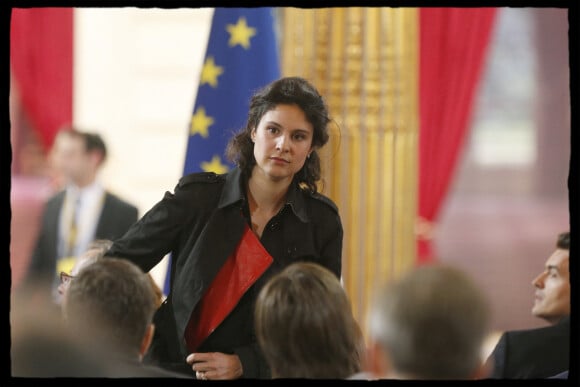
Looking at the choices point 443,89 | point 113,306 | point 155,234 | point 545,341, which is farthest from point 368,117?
point 113,306

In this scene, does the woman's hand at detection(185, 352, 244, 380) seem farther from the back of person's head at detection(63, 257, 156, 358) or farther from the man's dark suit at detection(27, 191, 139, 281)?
the man's dark suit at detection(27, 191, 139, 281)

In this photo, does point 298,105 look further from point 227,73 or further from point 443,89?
point 443,89

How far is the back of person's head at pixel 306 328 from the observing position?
167 cm

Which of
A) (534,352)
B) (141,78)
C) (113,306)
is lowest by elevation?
(534,352)

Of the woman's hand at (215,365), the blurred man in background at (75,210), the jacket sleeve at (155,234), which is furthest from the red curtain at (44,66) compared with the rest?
the woman's hand at (215,365)

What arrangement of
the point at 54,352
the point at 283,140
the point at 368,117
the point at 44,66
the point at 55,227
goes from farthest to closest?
the point at 44,66, the point at 368,117, the point at 55,227, the point at 283,140, the point at 54,352

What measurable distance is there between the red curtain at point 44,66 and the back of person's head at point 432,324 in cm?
242

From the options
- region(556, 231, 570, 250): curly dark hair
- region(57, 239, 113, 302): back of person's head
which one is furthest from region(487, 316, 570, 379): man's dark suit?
region(57, 239, 113, 302): back of person's head

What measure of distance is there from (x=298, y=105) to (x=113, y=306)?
0.59 meters

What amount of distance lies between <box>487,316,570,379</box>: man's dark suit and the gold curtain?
133cm

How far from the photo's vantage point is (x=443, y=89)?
3781mm

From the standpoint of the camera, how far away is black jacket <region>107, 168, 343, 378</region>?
2.05 metres

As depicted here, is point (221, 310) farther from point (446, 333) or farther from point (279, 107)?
point (446, 333)
